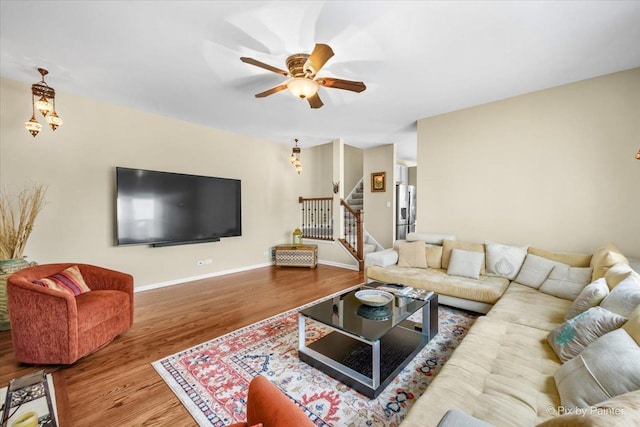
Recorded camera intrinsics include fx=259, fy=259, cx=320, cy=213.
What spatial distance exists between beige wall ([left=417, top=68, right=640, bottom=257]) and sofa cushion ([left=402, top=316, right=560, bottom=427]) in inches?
82.1

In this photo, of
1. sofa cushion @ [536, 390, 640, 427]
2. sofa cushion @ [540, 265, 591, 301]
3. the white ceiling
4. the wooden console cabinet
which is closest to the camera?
sofa cushion @ [536, 390, 640, 427]

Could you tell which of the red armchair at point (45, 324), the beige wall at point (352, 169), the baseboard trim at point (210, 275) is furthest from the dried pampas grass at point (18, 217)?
the beige wall at point (352, 169)

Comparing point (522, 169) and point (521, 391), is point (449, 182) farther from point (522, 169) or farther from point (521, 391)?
point (521, 391)

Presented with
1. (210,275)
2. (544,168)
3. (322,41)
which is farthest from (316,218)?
(322,41)

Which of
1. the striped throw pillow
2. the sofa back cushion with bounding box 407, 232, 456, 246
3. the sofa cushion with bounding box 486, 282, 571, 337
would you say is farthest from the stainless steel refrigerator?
the striped throw pillow

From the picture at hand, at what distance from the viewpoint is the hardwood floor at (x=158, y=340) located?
A: 5.48 feet

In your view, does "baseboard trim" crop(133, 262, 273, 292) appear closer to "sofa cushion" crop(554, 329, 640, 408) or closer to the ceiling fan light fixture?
the ceiling fan light fixture

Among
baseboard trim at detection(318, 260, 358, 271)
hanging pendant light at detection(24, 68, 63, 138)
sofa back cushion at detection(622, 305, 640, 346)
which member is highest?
hanging pendant light at detection(24, 68, 63, 138)

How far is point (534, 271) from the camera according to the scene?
289cm

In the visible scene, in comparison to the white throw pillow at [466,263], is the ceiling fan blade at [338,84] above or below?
above

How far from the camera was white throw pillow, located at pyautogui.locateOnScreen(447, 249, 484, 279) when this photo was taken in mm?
3172

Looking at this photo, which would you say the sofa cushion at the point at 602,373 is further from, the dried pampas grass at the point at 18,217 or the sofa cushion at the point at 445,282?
the dried pampas grass at the point at 18,217

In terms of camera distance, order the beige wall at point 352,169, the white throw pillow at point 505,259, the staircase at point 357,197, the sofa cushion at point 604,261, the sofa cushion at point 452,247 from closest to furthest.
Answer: the sofa cushion at point 604,261 < the white throw pillow at point 505,259 < the sofa cushion at point 452,247 < the staircase at point 357,197 < the beige wall at point 352,169

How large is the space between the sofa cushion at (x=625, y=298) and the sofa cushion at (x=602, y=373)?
0.39 m
